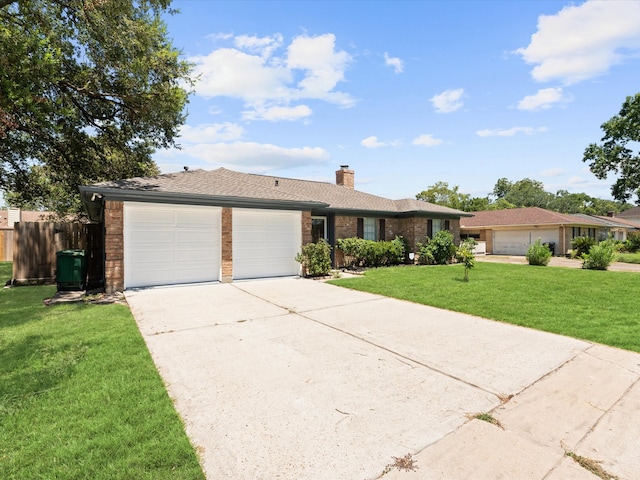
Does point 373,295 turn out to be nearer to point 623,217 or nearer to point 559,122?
point 559,122

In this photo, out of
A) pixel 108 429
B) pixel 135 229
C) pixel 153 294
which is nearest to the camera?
pixel 108 429

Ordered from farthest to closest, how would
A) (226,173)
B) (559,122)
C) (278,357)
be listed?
(226,173)
(559,122)
(278,357)

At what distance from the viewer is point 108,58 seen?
30.4 ft

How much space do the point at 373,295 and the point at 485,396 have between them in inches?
218

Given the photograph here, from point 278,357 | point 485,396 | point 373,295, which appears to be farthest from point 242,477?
point 373,295

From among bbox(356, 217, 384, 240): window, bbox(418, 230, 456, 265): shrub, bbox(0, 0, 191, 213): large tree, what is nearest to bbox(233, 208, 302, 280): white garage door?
bbox(0, 0, 191, 213): large tree

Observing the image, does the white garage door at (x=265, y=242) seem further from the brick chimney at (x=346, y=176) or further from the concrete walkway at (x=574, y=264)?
the concrete walkway at (x=574, y=264)

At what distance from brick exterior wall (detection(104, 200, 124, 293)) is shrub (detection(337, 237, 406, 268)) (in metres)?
8.84

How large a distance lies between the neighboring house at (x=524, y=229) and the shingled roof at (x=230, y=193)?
12.1 metres

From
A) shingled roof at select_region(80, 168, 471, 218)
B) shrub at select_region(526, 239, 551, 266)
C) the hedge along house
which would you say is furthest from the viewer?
shrub at select_region(526, 239, 551, 266)

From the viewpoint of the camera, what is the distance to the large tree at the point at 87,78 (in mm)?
6922

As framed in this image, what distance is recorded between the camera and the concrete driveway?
2.29 m

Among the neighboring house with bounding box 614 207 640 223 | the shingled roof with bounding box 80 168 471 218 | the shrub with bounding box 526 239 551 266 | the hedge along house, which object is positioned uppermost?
the neighboring house with bounding box 614 207 640 223

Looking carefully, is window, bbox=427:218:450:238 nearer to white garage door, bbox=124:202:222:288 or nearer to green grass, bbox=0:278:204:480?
white garage door, bbox=124:202:222:288
